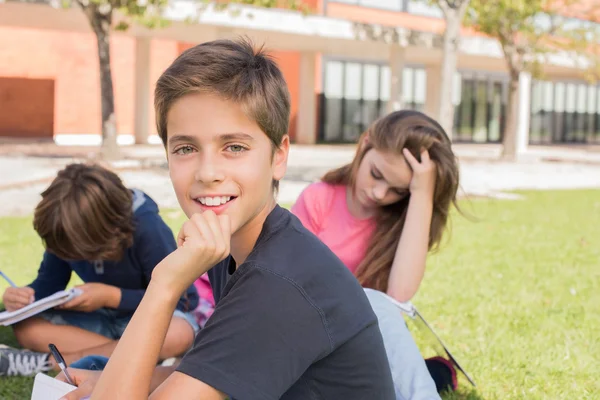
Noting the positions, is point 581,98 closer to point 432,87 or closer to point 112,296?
point 432,87

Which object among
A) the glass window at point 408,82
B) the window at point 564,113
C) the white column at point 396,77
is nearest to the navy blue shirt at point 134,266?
the white column at point 396,77

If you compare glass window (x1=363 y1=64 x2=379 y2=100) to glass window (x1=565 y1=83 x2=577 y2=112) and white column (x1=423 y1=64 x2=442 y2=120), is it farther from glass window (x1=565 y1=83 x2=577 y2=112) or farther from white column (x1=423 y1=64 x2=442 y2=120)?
glass window (x1=565 y1=83 x2=577 y2=112)

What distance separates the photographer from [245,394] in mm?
1611

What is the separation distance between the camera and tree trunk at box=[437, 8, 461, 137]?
12961 millimetres

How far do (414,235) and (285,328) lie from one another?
178 cm

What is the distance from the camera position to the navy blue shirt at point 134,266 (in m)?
3.55

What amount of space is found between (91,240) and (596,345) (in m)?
2.78

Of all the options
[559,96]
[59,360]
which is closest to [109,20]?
[59,360]

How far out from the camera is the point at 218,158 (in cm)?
186

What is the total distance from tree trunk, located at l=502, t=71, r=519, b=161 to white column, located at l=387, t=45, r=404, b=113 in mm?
3107

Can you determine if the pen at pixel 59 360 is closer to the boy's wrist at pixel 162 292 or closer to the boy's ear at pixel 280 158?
the boy's wrist at pixel 162 292

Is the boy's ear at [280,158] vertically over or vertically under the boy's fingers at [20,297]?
over

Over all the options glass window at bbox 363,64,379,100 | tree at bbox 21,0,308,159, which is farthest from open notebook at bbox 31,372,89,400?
glass window at bbox 363,64,379,100

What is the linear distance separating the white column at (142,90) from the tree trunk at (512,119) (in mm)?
10367
